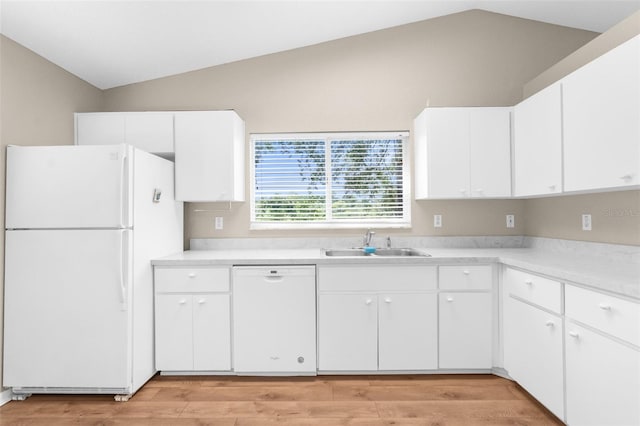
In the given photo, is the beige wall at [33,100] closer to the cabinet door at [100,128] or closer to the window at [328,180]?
the cabinet door at [100,128]

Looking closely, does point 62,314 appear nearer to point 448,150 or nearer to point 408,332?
point 408,332

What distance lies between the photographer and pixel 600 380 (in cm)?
164

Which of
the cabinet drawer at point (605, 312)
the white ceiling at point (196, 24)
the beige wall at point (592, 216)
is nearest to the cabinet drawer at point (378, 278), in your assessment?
the cabinet drawer at point (605, 312)

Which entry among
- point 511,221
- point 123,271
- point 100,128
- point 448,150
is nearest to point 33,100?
point 100,128

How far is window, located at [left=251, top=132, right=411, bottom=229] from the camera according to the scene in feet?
11.1

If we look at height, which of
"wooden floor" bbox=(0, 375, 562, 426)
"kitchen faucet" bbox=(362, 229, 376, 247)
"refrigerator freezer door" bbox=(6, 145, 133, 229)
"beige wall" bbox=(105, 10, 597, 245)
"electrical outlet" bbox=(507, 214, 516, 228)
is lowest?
"wooden floor" bbox=(0, 375, 562, 426)

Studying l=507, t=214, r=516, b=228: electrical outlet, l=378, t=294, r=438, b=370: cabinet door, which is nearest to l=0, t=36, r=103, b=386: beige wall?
l=378, t=294, r=438, b=370: cabinet door

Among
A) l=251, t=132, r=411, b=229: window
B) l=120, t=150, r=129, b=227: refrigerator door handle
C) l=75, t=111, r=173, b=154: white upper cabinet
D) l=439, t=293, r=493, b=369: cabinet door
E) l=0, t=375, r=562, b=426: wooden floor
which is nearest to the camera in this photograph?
l=0, t=375, r=562, b=426: wooden floor

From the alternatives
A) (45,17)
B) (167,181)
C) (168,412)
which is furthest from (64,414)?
(45,17)

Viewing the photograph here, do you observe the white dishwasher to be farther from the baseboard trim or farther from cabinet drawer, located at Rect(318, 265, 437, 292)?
the baseboard trim

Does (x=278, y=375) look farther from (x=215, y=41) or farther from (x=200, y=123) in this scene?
(x=215, y=41)

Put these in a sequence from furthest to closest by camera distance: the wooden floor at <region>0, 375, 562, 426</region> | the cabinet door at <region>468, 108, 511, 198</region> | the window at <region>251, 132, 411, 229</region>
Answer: the window at <region>251, 132, 411, 229</region> < the cabinet door at <region>468, 108, 511, 198</region> < the wooden floor at <region>0, 375, 562, 426</region>

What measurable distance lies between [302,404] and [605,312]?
1765mm

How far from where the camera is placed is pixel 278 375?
264 centimetres
